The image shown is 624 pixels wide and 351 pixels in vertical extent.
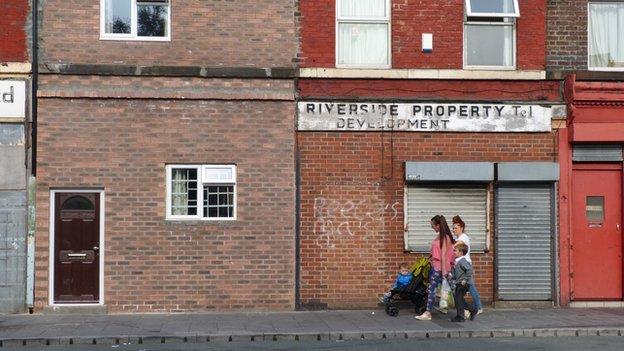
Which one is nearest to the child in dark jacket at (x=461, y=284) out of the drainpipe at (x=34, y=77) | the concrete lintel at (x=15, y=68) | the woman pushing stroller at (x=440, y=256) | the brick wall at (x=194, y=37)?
the woman pushing stroller at (x=440, y=256)

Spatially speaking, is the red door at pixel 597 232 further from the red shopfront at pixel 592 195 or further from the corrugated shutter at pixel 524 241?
Result: the corrugated shutter at pixel 524 241

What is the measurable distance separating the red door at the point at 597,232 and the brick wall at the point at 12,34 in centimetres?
1012

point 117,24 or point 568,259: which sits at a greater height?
point 117,24

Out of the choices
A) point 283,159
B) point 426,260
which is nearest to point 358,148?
point 283,159

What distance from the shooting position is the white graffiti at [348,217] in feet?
Result: 51.5

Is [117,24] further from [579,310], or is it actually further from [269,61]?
[579,310]

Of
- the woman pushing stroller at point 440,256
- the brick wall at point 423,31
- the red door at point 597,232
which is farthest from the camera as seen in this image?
the red door at point 597,232

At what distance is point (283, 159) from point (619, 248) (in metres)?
6.42

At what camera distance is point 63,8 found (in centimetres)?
1529

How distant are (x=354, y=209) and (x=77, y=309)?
509cm

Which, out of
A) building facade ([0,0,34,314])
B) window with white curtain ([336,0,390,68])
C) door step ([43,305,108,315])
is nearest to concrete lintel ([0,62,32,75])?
building facade ([0,0,34,314])

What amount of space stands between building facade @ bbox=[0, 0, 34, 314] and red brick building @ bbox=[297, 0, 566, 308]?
474cm

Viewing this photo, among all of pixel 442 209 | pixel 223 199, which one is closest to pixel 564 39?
pixel 442 209

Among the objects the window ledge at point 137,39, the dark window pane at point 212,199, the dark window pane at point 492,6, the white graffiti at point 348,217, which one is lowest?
the white graffiti at point 348,217
